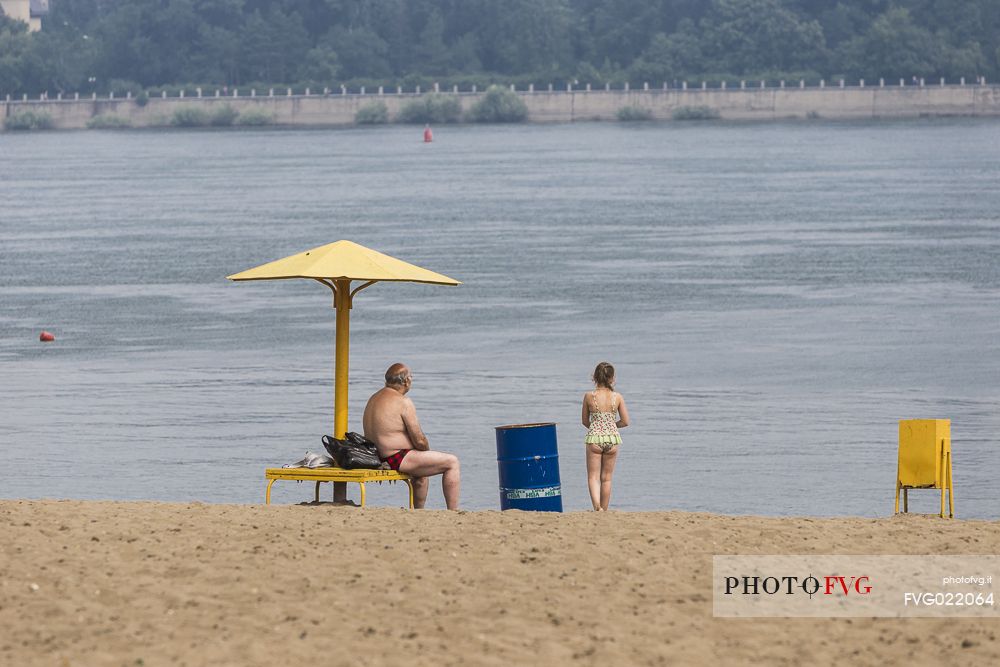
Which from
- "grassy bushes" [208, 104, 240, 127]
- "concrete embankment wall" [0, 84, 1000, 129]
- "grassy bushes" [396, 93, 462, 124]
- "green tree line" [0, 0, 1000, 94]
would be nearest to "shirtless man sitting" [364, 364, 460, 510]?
"concrete embankment wall" [0, 84, 1000, 129]

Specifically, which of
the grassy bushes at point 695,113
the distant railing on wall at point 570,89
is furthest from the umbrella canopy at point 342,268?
the grassy bushes at point 695,113

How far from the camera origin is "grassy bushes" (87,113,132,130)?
192 metres

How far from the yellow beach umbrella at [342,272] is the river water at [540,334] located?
4187 millimetres

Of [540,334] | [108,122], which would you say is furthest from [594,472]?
[108,122]

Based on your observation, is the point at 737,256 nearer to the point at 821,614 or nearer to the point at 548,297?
the point at 548,297

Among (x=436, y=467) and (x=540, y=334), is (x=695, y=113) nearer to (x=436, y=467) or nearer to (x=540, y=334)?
(x=540, y=334)

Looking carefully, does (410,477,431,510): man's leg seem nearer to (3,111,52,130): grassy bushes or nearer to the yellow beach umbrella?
the yellow beach umbrella

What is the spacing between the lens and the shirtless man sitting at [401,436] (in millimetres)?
13461

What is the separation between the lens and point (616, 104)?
605 feet

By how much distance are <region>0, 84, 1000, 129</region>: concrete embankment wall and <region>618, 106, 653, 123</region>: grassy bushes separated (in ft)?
1.13

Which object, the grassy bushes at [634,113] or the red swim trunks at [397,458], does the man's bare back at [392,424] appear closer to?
the red swim trunks at [397,458]

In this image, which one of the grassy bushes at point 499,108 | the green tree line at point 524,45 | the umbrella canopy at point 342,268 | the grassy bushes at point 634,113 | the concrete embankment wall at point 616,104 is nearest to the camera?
the umbrella canopy at point 342,268

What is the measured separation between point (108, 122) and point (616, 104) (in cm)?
5058

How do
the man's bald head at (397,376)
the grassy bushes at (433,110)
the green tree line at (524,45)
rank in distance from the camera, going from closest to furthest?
the man's bald head at (397,376)
the green tree line at (524,45)
the grassy bushes at (433,110)
